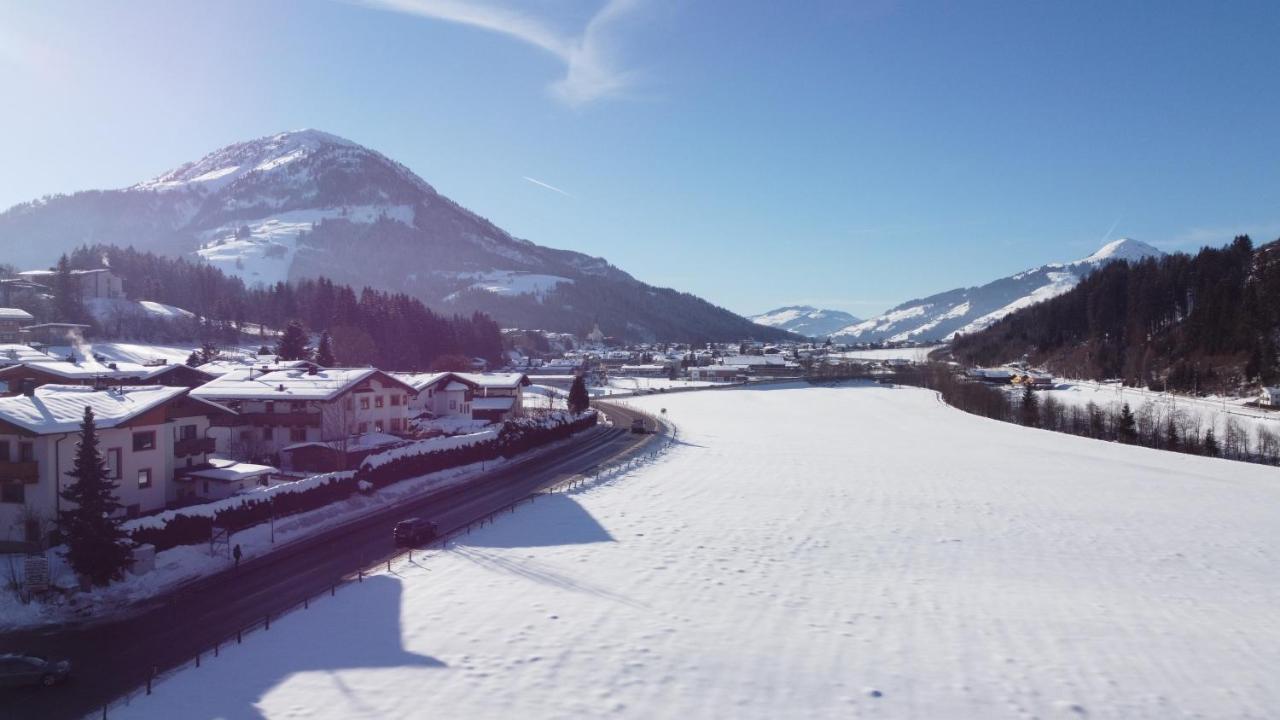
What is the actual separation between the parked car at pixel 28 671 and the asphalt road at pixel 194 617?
0.59ft

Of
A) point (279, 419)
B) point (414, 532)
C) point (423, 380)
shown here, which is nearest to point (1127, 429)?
point (423, 380)

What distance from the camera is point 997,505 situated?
35250 mm

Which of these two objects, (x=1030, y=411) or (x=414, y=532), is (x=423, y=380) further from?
(x=1030, y=411)

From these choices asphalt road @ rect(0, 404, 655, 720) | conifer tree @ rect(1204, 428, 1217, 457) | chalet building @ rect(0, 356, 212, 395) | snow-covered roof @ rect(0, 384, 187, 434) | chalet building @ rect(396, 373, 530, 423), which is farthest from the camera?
chalet building @ rect(396, 373, 530, 423)

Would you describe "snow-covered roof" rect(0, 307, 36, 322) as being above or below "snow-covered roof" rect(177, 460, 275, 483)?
above

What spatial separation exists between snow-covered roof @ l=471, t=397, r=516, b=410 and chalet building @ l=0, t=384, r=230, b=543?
30670 millimetres

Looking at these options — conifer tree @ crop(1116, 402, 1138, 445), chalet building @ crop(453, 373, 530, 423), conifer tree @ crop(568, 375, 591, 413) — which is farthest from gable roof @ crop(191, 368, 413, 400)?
conifer tree @ crop(1116, 402, 1138, 445)

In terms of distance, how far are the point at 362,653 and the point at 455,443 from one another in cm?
2861

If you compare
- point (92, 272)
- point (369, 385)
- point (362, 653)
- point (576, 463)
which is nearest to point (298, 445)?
point (369, 385)

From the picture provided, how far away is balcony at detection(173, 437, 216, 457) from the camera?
32.4 metres

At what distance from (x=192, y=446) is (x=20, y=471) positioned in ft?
26.1

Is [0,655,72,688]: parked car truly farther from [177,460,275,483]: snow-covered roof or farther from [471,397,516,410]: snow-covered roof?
[471,397,516,410]: snow-covered roof

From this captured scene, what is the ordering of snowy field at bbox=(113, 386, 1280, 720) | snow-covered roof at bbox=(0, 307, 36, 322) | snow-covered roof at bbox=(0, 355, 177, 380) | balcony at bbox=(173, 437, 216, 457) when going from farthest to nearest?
1. snow-covered roof at bbox=(0, 307, 36, 322)
2. snow-covered roof at bbox=(0, 355, 177, 380)
3. balcony at bbox=(173, 437, 216, 457)
4. snowy field at bbox=(113, 386, 1280, 720)

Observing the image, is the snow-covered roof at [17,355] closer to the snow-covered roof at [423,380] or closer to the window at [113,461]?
the snow-covered roof at [423,380]
